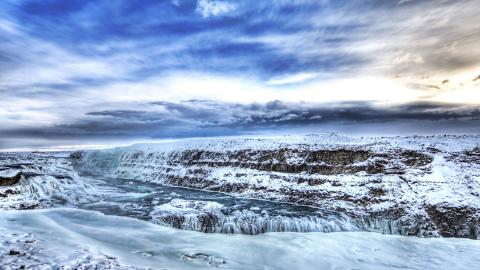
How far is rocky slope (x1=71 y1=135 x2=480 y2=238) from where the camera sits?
1994 centimetres

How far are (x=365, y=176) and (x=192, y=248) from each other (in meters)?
15.4

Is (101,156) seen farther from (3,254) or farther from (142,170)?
(3,254)

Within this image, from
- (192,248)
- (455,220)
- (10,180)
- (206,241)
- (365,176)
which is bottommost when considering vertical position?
(206,241)

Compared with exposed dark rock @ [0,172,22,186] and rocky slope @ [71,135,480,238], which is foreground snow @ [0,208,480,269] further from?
exposed dark rock @ [0,172,22,186]

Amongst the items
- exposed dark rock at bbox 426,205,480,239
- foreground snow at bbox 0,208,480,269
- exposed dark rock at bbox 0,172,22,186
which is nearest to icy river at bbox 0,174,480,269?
foreground snow at bbox 0,208,480,269

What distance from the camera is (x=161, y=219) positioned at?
66.1ft

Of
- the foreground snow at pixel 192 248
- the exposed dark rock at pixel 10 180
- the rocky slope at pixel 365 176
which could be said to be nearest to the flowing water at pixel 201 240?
the foreground snow at pixel 192 248

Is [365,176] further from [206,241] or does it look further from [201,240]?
[201,240]

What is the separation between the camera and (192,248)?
1509 centimetres

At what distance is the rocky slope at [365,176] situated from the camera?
19.9 metres

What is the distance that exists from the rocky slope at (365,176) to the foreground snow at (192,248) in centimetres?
225

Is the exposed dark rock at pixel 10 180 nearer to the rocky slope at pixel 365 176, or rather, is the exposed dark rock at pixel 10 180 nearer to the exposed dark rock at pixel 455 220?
the rocky slope at pixel 365 176

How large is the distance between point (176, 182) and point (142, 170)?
1069 cm

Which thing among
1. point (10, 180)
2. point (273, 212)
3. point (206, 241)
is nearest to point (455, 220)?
point (273, 212)
